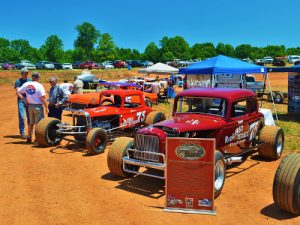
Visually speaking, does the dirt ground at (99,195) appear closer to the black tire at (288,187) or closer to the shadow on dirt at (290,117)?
the black tire at (288,187)

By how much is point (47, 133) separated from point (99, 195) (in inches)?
157

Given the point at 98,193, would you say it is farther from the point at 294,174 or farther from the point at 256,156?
the point at 256,156

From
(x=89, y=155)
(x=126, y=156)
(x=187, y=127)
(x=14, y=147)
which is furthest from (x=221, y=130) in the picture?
(x=14, y=147)

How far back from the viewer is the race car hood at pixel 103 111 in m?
9.80

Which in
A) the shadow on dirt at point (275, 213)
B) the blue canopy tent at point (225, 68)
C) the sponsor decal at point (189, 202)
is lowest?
the shadow on dirt at point (275, 213)

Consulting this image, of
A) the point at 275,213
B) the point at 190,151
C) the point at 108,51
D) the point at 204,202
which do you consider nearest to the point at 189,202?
the point at 204,202

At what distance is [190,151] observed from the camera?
17.8ft

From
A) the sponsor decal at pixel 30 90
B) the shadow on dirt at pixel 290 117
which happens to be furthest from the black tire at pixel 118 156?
the shadow on dirt at pixel 290 117

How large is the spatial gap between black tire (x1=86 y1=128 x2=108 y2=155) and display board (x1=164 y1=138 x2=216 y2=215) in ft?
12.2

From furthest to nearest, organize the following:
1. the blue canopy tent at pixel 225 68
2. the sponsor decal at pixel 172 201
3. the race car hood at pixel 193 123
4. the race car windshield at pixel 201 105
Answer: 1. the blue canopy tent at pixel 225 68
2. the race car windshield at pixel 201 105
3. the race car hood at pixel 193 123
4. the sponsor decal at pixel 172 201

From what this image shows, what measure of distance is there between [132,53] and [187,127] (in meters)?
106

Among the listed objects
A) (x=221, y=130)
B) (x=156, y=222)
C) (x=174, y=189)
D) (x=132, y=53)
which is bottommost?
(x=156, y=222)

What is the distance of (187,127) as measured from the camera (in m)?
6.52

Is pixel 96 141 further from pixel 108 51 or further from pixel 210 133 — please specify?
pixel 108 51
